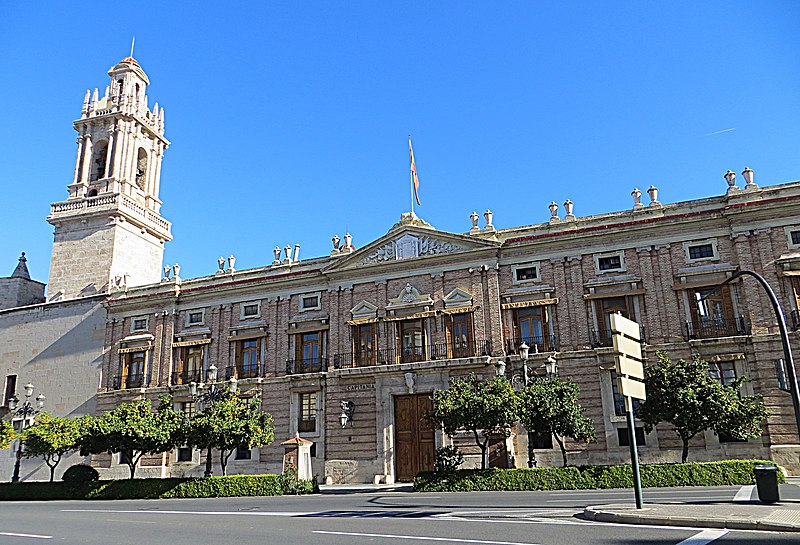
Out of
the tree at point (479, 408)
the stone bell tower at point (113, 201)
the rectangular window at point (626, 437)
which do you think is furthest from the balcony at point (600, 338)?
the stone bell tower at point (113, 201)

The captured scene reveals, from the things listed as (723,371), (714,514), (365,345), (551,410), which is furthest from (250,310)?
(714,514)

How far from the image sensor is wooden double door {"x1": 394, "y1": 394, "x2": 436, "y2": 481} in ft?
108

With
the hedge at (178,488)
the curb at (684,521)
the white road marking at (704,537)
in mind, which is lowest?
the white road marking at (704,537)

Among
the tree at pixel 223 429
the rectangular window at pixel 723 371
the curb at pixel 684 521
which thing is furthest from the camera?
the rectangular window at pixel 723 371

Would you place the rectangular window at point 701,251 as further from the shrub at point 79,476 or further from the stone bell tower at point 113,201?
the stone bell tower at point 113,201

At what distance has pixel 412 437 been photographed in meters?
33.3

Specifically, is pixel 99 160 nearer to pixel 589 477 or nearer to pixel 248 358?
pixel 248 358

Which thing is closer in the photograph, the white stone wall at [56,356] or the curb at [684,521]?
the curb at [684,521]

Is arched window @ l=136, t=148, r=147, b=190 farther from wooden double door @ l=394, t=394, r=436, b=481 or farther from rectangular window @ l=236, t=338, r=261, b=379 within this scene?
wooden double door @ l=394, t=394, r=436, b=481

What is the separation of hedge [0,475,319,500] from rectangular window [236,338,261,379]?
33.8 ft

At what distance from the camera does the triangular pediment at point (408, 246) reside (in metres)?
34.5

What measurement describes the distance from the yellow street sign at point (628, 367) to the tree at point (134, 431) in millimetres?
21203

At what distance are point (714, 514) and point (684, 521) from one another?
2.80 ft

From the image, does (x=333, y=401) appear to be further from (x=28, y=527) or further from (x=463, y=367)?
(x=28, y=527)
